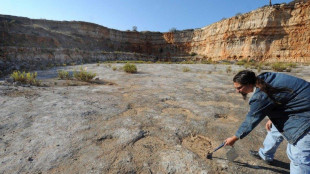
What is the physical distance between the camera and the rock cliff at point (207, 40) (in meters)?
17.0

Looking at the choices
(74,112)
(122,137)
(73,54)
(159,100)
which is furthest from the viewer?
(73,54)

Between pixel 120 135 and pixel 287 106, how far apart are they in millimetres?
2115

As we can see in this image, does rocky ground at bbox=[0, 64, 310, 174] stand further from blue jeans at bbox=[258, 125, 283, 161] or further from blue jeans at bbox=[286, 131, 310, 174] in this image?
blue jeans at bbox=[286, 131, 310, 174]

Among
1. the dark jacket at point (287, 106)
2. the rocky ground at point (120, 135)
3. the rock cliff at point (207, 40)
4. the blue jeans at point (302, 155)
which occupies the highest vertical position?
the rock cliff at point (207, 40)

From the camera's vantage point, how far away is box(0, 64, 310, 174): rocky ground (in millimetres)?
1950

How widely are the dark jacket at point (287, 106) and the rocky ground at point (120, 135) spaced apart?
0.68m

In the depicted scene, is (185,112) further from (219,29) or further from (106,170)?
(219,29)

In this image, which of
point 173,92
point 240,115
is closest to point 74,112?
point 173,92

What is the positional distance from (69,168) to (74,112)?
5.52ft

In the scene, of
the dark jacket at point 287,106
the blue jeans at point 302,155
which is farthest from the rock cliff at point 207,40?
the blue jeans at point 302,155

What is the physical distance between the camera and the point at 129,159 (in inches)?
80.6

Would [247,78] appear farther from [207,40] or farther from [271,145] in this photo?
[207,40]

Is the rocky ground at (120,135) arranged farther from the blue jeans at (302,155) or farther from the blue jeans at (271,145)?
the blue jeans at (302,155)

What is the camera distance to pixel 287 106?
1.60 m
